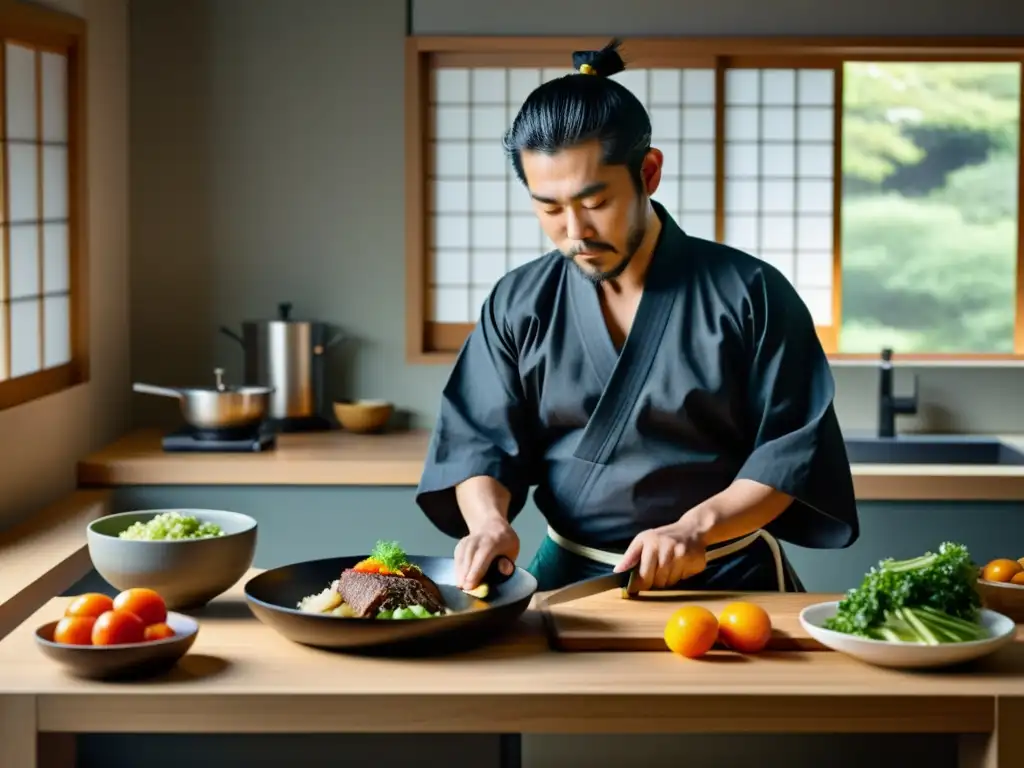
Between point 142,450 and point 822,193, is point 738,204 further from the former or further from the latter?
point 142,450

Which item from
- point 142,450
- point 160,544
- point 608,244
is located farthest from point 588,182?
point 142,450

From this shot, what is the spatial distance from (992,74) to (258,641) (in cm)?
665

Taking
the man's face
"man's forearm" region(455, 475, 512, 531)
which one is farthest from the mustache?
"man's forearm" region(455, 475, 512, 531)

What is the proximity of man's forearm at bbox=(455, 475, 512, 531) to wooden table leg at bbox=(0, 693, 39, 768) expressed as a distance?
78 centimetres

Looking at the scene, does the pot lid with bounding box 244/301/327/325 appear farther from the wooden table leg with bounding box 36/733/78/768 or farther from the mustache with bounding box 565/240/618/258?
the wooden table leg with bounding box 36/733/78/768

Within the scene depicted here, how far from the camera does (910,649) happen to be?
1.81 m

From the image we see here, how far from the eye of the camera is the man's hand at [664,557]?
2162 millimetres

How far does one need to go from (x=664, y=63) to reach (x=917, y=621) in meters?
2.92

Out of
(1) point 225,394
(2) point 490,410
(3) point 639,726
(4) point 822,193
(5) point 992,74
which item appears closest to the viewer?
(3) point 639,726

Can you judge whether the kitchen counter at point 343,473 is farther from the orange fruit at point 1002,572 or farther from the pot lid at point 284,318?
the orange fruit at point 1002,572

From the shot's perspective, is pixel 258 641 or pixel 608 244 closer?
pixel 258 641

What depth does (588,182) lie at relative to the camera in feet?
7.43

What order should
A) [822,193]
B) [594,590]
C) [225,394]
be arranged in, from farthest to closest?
1. [822,193]
2. [225,394]
3. [594,590]

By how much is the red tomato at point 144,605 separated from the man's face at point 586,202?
2.76ft
